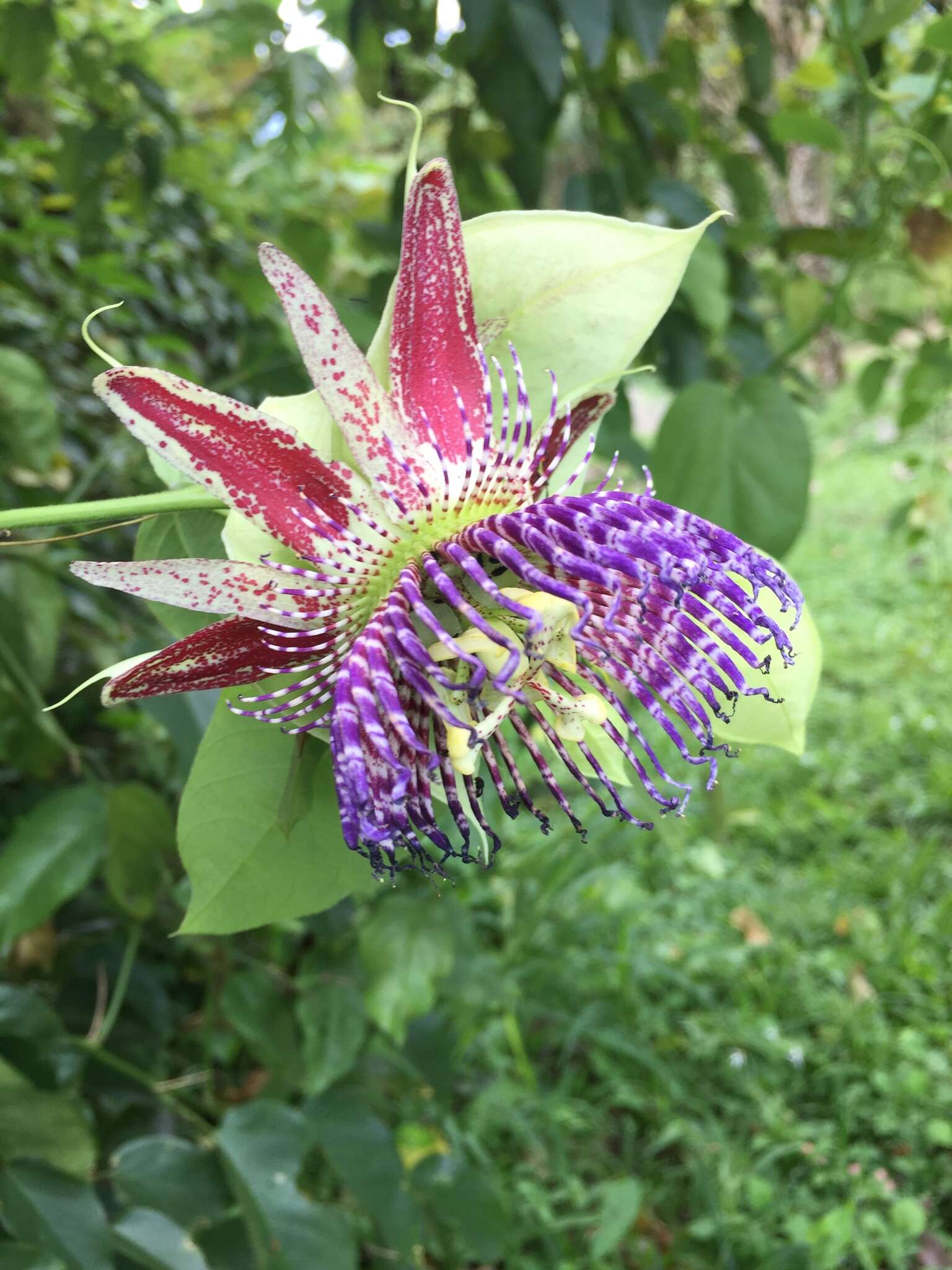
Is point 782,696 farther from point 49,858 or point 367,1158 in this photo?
point 367,1158

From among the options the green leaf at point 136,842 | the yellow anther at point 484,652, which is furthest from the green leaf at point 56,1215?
the yellow anther at point 484,652

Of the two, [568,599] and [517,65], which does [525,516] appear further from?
[517,65]

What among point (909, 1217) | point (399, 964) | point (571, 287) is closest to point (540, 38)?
point (571, 287)

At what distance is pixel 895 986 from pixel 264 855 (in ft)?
8.06

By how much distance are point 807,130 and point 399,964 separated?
1.15 meters

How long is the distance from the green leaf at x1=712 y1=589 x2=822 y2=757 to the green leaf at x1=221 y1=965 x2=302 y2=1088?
0.91 meters

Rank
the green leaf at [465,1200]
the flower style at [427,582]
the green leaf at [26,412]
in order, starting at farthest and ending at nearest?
the green leaf at [465,1200], the green leaf at [26,412], the flower style at [427,582]

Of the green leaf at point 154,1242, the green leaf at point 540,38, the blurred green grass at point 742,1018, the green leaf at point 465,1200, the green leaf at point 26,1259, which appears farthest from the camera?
the blurred green grass at point 742,1018

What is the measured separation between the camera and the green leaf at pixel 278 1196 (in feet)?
3.59

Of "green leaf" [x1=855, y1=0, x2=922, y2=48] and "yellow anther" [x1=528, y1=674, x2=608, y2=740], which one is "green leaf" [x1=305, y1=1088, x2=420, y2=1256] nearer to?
"yellow anther" [x1=528, y1=674, x2=608, y2=740]

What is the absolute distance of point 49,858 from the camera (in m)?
1.08

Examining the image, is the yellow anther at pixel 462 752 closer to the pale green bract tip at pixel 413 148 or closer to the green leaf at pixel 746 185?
the pale green bract tip at pixel 413 148

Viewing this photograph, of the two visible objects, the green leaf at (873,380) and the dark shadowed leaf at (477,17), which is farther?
the green leaf at (873,380)

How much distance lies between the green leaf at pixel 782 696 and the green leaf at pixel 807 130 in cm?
89
